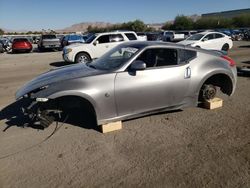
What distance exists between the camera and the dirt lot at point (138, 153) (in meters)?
3.32

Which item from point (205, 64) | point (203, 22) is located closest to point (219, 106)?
point (205, 64)

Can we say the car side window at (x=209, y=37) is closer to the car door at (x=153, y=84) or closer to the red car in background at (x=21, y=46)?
the car door at (x=153, y=84)

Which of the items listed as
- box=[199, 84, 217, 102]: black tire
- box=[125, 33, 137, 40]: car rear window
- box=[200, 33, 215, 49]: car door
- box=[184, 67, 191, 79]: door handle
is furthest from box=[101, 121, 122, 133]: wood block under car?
box=[200, 33, 215, 49]: car door

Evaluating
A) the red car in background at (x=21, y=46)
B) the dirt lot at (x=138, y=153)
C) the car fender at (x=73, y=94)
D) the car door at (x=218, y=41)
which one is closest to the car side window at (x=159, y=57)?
the dirt lot at (x=138, y=153)

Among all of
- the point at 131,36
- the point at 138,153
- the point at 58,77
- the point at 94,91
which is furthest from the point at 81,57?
the point at 138,153

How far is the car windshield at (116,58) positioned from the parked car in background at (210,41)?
12.3 metres

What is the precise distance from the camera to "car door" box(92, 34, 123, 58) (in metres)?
13.8

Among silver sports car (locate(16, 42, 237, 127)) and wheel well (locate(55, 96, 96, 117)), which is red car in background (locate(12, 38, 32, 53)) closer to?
silver sports car (locate(16, 42, 237, 127))

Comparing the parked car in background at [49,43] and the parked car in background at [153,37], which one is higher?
the parked car in background at [49,43]

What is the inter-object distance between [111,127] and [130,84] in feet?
2.76

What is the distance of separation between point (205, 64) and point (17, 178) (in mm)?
4010

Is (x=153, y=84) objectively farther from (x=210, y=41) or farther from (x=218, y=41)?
(x=218, y=41)

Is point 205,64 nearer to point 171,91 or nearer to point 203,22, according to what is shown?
point 171,91

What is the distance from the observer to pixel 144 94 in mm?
4781
